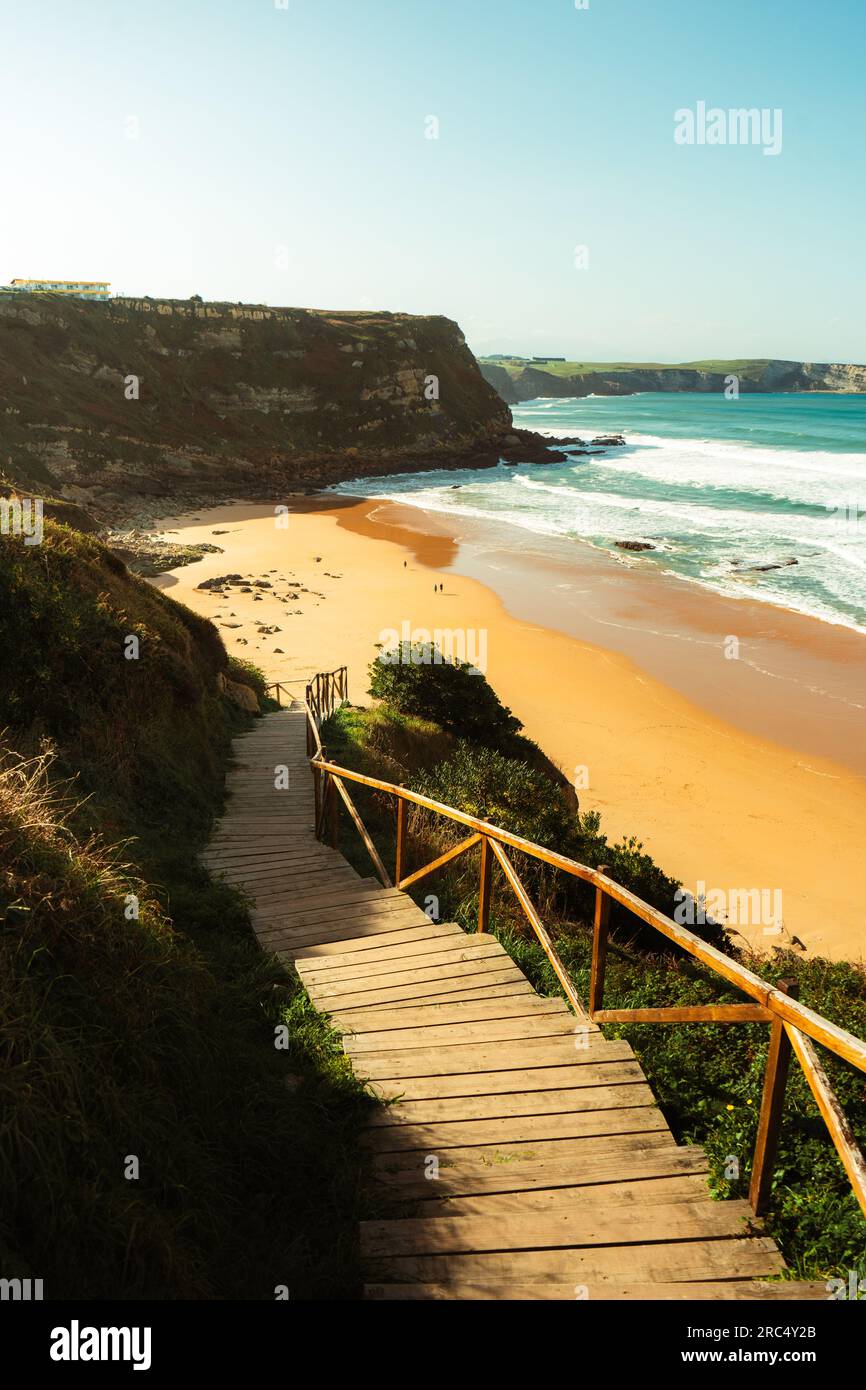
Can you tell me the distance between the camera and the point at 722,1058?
5.12m

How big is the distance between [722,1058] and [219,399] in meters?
68.2

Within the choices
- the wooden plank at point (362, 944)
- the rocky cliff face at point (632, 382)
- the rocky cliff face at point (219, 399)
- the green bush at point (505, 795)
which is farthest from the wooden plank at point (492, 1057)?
the rocky cliff face at point (632, 382)

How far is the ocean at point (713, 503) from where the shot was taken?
33156 mm

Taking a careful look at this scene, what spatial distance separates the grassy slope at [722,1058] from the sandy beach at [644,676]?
472cm

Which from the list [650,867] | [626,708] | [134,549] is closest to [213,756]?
[650,867]

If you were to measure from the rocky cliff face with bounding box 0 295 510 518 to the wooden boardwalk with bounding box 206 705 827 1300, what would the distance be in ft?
142

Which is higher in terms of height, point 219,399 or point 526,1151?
point 219,399

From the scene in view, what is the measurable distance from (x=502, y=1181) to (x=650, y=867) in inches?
253

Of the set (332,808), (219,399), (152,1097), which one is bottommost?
(332,808)

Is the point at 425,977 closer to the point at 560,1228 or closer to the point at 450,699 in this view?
the point at 560,1228

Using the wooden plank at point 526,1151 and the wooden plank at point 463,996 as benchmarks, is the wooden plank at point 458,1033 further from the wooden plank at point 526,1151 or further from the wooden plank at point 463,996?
the wooden plank at point 526,1151

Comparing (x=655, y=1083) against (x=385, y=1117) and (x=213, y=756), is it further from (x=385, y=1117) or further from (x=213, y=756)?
(x=213, y=756)

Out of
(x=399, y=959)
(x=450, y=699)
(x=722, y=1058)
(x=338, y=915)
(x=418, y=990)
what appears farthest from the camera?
(x=450, y=699)

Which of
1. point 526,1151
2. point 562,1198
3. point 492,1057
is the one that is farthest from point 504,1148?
point 492,1057
